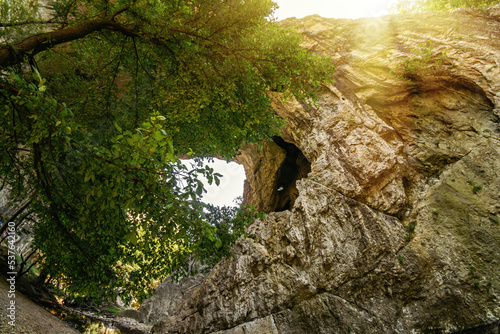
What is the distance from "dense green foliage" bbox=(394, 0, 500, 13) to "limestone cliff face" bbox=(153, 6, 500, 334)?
14.3 ft

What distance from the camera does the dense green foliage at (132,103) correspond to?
2814 mm

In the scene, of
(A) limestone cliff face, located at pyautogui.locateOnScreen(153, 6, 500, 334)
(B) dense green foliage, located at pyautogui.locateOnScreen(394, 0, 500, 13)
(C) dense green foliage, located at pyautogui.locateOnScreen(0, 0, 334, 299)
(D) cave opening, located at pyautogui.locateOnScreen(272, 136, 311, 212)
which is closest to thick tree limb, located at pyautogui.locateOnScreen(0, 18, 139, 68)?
(C) dense green foliage, located at pyautogui.locateOnScreen(0, 0, 334, 299)

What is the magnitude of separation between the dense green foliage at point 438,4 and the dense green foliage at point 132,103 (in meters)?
16.8

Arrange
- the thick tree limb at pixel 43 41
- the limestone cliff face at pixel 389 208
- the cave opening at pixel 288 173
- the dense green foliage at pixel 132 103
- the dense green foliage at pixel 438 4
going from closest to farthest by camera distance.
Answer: the dense green foliage at pixel 132 103
the thick tree limb at pixel 43 41
the limestone cliff face at pixel 389 208
the dense green foliage at pixel 438 4
the cave opening at pixel 288 173

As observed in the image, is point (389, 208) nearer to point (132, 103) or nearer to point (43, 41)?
point (132, 103)

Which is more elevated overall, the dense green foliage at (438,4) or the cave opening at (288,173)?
the dense green foliage at (438,4)

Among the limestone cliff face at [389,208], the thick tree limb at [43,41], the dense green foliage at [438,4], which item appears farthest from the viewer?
the dense green foliage at [438,4]

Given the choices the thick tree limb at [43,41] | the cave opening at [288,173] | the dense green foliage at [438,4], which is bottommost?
the thick tree limb at [43,41]

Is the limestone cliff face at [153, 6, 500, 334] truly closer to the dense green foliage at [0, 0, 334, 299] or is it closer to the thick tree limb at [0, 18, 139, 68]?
the dense green foliage at [0, 0, 334, 299]

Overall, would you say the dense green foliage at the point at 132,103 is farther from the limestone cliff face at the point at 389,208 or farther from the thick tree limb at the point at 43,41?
the limestone cliff face at the point at 389,208

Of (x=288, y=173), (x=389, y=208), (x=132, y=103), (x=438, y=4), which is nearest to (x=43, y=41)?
(x=132, y=103)

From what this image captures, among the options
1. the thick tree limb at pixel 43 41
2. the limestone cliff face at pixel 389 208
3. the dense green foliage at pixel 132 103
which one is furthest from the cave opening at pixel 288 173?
the thick tree limb at pixel 43 41

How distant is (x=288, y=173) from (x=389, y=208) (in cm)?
997

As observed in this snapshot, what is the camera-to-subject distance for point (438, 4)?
17016 mm
